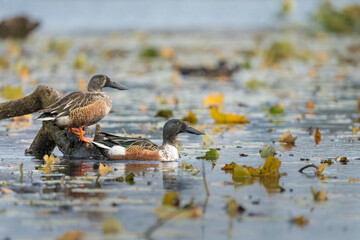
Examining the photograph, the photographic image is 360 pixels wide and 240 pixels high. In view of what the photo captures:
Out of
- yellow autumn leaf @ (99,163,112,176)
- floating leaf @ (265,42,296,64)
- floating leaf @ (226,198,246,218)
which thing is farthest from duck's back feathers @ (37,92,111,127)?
floating leaf @ (265,42,296,64)

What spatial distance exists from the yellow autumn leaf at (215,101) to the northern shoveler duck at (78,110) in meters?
6.98

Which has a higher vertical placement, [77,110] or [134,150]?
[77,110]

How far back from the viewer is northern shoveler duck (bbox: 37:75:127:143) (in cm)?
1153

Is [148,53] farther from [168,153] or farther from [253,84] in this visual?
[168,153]

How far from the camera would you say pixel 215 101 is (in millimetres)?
18969

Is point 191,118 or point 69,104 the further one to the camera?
point 191,118

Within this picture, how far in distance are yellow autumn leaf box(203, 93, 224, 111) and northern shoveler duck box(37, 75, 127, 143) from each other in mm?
6978

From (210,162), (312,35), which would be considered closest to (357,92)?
(210,162)

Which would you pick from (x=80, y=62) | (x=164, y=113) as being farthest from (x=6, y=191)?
(x=80, y=62)

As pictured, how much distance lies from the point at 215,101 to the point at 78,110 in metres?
7.71

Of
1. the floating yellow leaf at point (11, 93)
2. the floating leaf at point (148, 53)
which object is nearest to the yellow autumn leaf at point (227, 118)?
the floating yellow leaf at point (11, 93)

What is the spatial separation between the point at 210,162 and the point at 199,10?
82438mm

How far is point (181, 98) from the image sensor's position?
20797 mm

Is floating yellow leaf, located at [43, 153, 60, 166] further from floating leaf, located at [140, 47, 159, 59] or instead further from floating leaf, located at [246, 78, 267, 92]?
floating leaf, located at [140, 47, 159, 59]
